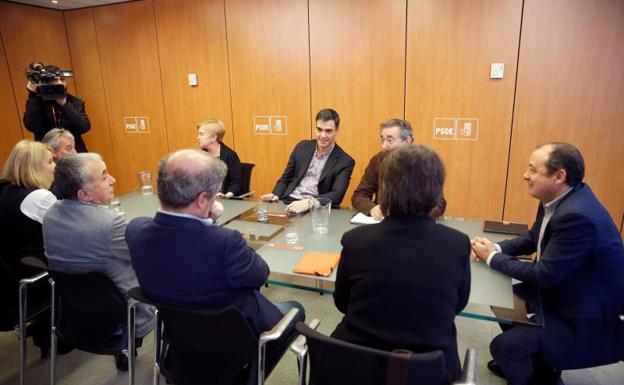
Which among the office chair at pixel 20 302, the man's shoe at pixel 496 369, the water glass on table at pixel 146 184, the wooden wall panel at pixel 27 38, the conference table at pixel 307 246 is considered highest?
the wooden wall panel at pixel 27 38

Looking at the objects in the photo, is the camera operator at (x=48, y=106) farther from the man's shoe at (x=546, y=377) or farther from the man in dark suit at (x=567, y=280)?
the man's shoe at (x=546, y=377)

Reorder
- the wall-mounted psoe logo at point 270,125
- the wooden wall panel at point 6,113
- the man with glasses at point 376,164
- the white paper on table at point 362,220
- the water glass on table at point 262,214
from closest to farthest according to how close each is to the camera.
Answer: the white paper on table at point 362,220, the water glass on table at point 262,214, the man with glasses at point 376,164, the wall-mounted psoe logo at point 270,125, the wooden wall panel at point 6,113

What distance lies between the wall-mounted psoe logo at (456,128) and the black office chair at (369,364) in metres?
3.09

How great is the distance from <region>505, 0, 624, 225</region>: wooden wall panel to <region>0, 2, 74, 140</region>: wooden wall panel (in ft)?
19.0

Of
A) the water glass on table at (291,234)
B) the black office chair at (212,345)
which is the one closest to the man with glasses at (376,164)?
the water glass on table at (291,234)

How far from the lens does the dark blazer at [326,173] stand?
10.1 ft

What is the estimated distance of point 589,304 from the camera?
1.56 m

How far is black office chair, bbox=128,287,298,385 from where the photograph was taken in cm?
125

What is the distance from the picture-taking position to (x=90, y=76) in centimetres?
552

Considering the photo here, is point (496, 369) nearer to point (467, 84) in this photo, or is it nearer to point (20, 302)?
point (20, 302)

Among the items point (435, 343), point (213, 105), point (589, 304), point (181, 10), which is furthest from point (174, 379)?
point (181, 10)

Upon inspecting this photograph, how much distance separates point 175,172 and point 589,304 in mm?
1716

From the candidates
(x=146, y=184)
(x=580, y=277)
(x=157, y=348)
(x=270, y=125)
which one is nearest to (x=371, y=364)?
(x=157, y=348)

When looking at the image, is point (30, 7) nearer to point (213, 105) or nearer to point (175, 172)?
point (213, 105)
